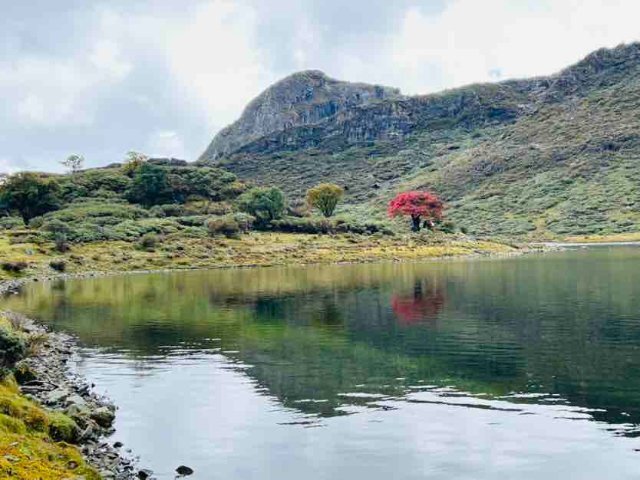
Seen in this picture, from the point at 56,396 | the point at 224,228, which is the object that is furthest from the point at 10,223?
the point at 56,396

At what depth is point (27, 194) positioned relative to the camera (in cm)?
18675

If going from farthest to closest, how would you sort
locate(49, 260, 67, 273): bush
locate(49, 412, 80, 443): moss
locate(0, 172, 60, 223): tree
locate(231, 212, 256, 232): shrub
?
locate(231, 212, 256, 232): shrub, locate(0, 172, 60, 223): tree, locate(49, 260, 67, 273): bush, locate(49, 412, 80, 443): moss

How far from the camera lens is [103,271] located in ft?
434

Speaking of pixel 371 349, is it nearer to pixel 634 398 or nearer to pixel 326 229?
pixel 634 398

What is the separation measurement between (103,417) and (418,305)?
149 ft

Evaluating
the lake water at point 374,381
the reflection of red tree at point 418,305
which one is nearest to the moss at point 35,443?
the lake water at point 374,381

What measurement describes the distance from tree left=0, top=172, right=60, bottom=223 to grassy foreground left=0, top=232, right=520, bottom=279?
42592mm

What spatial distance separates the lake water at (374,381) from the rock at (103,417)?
2.21ft

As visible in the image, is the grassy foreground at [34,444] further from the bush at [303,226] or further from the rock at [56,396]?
the bush at [303,226]

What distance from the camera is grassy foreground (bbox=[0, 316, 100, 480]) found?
18328 millimetres

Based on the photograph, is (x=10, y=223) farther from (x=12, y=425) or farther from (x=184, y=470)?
(x=184, y=470)

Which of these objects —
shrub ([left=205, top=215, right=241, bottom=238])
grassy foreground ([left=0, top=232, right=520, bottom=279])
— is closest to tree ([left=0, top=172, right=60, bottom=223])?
grassy foreground ([left=0, top=232, right=520, bottom=279])

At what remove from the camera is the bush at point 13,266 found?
384 feet

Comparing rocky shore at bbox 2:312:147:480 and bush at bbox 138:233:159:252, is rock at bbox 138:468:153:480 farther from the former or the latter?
bush at bbox 138:233:159:252
